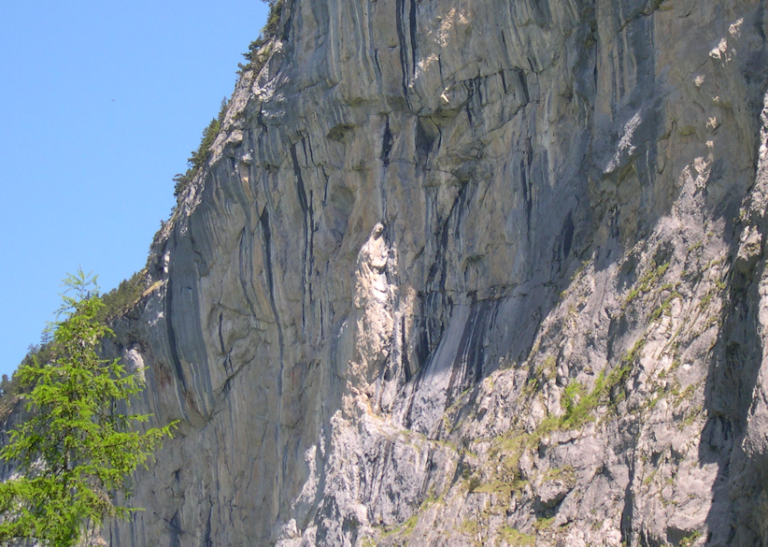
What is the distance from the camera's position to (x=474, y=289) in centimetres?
2103

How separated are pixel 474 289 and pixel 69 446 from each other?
39.3 ft

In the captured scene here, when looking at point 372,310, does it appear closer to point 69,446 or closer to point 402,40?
point 402,40

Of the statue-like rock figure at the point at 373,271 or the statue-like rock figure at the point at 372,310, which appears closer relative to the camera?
the statue-like rock figure at the point at 372,310

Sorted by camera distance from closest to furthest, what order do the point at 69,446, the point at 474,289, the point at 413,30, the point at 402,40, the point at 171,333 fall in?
1. the point at 69,446
2. the point at 474,289
3. the point at 413,30
4. the point at 402,40
5. the point at 171,333

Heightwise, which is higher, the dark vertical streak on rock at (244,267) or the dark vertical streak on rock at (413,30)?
the dark vertical streak on rock at (413,30)

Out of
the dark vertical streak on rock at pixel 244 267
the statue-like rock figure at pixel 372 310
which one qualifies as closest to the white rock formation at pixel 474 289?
the statue-like rock figure at pixel 372 310

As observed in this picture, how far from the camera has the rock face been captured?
13195 mm

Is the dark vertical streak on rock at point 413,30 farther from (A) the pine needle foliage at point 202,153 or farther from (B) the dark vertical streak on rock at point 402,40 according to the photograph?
(A) the pine needle foliage at point 202,153

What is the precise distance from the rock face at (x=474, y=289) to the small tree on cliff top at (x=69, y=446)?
6977mm

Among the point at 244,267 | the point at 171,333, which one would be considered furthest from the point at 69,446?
the point at 171,333

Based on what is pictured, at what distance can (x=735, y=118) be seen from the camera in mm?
14758

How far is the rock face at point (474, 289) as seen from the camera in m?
13.2

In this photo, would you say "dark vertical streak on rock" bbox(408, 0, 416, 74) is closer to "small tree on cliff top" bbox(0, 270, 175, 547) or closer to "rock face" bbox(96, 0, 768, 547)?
"rock face" bbox(96, 0, 768, 547)

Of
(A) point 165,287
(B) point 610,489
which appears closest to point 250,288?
(A) point 165,287
